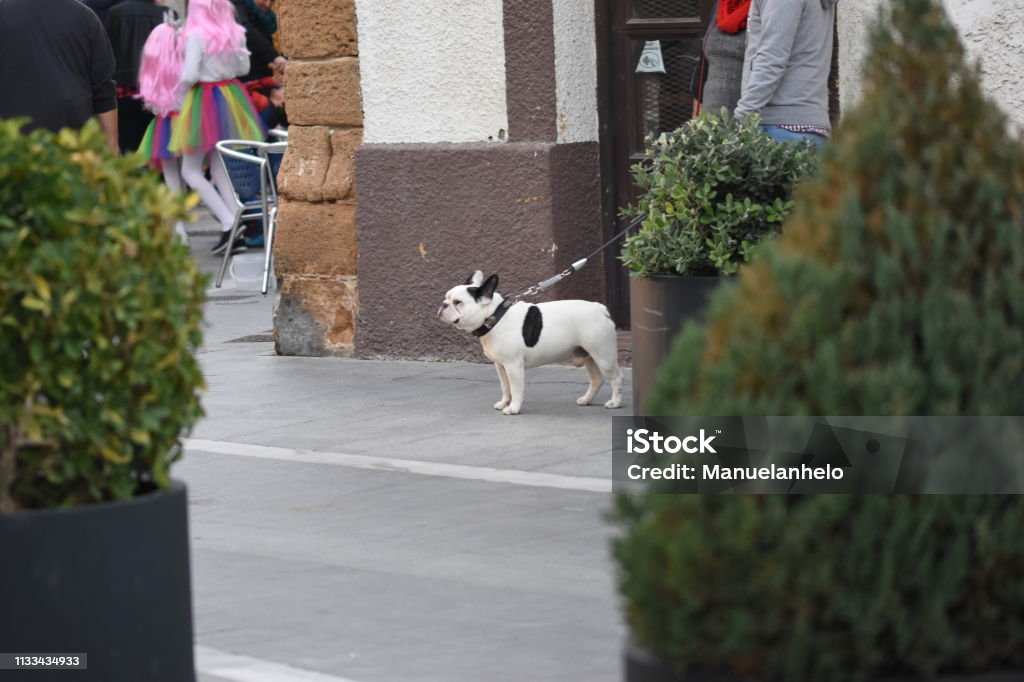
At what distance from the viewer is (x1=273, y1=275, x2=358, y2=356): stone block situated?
32.4ft

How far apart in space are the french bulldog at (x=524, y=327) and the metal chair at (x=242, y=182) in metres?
5.31

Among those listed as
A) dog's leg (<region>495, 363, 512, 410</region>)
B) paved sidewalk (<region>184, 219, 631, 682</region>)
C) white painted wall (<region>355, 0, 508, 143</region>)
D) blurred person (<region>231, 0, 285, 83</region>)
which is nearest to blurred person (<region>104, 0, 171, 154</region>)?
blurred person (<region>231, 0, 285, 83</region>)

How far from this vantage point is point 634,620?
112 inches

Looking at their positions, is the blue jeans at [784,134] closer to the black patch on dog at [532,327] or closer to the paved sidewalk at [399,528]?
the black patch on dog at [532,327]

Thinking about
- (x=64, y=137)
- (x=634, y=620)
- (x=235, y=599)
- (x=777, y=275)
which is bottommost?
(x=235, y=599)

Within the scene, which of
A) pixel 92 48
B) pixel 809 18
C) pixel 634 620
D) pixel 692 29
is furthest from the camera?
pixel 692 29

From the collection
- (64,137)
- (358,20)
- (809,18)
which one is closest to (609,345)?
(809,18)

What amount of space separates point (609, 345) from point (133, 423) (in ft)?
14.3

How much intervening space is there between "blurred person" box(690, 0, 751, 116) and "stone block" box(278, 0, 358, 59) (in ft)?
7.71

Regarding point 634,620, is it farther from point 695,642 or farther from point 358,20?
point 358,20

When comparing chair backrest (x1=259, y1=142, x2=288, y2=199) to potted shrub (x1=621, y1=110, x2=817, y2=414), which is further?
chair backrest (x1=259, y1=142, x2=288, y2=199)

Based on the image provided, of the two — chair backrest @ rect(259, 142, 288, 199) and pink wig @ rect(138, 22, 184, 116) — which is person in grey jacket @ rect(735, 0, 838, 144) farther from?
pink wig @ rect(138, 22, 184, 116)

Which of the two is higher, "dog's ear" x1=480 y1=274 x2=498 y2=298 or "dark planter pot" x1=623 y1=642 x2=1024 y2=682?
"dog's ear" x1=480 y1=274 x2=498 y2=298

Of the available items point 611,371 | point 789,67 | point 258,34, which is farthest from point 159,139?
point 789,67
